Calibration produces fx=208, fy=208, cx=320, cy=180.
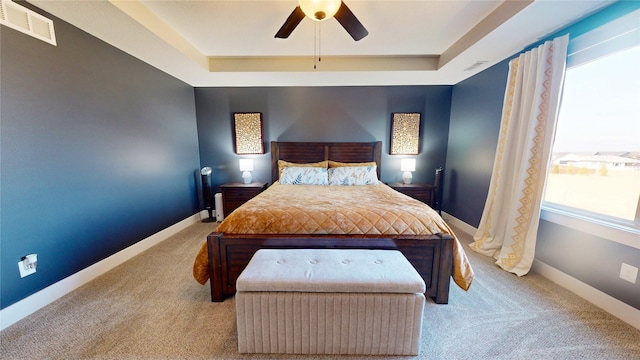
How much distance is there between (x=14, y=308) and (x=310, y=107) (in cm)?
378

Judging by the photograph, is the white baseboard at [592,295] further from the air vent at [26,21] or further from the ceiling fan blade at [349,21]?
the air vent at [26,21]

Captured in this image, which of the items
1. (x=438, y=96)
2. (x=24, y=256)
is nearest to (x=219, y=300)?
(x=24, y=256)

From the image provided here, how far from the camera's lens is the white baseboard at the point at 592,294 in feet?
4.95

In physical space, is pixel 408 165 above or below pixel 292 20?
below

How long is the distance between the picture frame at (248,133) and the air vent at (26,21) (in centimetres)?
218

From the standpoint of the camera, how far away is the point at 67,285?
184 cm

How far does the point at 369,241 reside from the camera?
5.52 feet

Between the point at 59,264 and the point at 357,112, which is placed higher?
the point at 357,112

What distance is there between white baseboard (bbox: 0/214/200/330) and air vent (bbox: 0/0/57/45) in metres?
2.03

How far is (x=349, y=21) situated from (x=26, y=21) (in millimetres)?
2481

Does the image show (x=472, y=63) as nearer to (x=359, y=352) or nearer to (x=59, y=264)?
(x=359, y=352)

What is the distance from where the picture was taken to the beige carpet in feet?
4.26

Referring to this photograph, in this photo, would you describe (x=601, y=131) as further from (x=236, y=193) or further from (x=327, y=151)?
(x=236, y=193)

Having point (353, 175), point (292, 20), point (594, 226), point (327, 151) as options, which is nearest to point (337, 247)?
point (353, 175)
